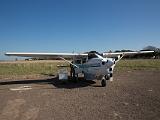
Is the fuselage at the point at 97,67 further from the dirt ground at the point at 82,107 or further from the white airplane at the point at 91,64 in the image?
the dirt ground at the point at 82,107

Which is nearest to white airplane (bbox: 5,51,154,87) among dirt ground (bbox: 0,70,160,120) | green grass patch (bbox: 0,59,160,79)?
dirt ground (bbox: 0,70,160,120)

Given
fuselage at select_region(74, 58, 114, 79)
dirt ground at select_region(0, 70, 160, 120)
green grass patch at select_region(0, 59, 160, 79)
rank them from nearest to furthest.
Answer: dirt ground at select_region(0, 70, 160, 120)
fuselage at select_region(74, 58, 114, 79)
green grass patch at select_region(0, 59, 160, 79)

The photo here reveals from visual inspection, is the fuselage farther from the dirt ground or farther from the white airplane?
the dirt ground

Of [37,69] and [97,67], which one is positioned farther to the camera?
[37,69]

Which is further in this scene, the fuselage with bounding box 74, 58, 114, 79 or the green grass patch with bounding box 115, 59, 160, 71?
the green grass patch with bounding box 115, 59, 160, 71

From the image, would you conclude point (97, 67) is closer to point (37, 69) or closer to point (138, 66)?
point (37, 69)

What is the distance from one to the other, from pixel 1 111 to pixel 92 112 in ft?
12.1

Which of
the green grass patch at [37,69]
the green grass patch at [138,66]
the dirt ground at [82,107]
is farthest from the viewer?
the green grass patch at [138,66]

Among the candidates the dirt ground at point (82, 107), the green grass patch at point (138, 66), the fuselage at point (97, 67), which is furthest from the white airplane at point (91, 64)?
the green grass patch at point (138, 66)

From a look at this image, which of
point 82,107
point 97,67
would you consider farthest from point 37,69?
point 82,107

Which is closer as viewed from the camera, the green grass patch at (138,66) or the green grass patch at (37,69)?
the green grass patch at (37,69)

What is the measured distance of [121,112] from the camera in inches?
336

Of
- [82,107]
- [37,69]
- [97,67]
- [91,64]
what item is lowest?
[82,107]

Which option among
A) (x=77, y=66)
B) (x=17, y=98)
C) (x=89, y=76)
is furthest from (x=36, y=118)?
(x=77, y=66)
